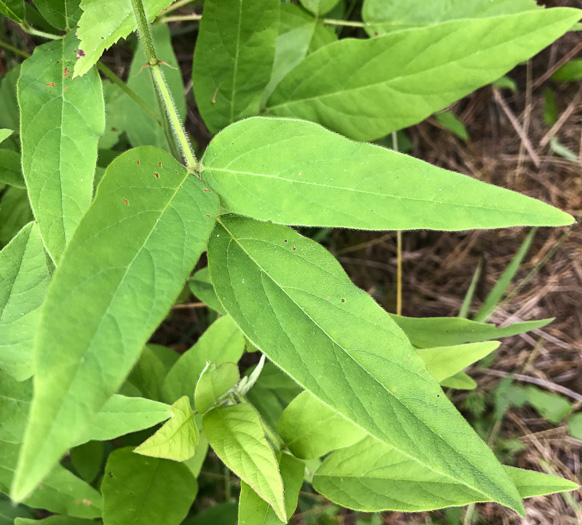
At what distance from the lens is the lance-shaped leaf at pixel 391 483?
94 cm

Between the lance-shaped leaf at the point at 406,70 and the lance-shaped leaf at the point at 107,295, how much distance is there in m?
0.57

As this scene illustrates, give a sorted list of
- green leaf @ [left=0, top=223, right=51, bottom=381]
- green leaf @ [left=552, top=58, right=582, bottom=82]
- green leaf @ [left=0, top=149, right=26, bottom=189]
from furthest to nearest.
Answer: green leaf @ [left=552, top=58, right=582, bottom=82] < green leaf @ [left=0, top=149, right=26, bottom=189] < green leaf @ [left=0, top=223, right=51, bottom=381]

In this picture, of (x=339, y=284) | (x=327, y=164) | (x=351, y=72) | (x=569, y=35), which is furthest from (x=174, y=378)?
(x=569, y=35)

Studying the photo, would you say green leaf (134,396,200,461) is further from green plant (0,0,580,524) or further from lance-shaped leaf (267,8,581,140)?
lance-shaped leaf (267,8,581,140)

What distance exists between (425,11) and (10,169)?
1098 millimetres

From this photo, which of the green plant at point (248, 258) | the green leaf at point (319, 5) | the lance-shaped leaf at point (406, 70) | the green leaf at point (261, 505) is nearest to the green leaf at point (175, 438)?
the green plant at point (248, 258)

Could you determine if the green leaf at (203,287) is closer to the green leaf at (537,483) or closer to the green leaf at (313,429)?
the green leaf at (313,429)

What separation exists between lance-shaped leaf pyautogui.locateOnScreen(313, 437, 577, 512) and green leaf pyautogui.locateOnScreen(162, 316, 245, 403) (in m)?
0.34

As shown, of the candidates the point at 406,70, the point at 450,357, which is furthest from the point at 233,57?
the point at 450,357

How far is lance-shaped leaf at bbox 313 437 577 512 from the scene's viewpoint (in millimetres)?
943

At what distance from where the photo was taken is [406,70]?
1.04 metres

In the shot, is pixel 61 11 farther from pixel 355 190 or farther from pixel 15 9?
pixel 355 190

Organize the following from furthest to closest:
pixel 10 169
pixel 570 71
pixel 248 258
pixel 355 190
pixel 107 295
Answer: pixel 570 71
pixel 10 169
pixel 248 258
pixel 355 190
pixel 107 295

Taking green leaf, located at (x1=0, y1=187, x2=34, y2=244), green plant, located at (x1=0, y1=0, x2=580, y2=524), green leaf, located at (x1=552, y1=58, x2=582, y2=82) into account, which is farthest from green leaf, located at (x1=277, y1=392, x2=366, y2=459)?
green leaf, located at (x1=552, y1=58, x2=582, y2=82)
